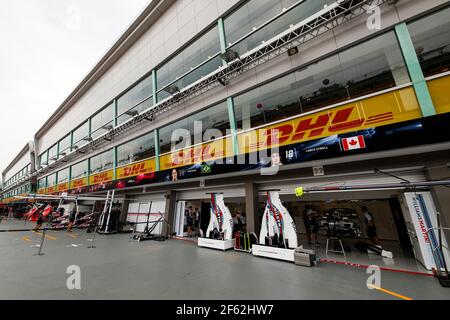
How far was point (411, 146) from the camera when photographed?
3951 mm

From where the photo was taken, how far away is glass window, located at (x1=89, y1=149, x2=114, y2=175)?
1513 centimetres

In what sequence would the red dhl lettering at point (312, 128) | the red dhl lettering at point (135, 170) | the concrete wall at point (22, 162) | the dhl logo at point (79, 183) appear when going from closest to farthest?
the red dhl lettering at point (312, 128), the red dhl lettering at point (135, 170), the dhl logo at point (79, 183), the concrete wall at point (22, 162)

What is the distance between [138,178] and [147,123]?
382 cm

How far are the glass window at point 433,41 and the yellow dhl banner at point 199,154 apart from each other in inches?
238

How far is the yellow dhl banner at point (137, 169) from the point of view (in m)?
11.3

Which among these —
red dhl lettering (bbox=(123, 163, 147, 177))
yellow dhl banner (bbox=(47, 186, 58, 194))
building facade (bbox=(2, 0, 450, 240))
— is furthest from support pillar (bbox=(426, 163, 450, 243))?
yellow dhl banner (bbox=(47, 186, 58, 194))

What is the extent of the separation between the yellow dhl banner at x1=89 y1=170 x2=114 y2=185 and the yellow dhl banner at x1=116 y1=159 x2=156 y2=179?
1.11 meters

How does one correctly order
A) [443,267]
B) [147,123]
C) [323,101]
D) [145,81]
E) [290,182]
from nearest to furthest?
[443,267], [323,101], [290,182], [147,123], [145,81]

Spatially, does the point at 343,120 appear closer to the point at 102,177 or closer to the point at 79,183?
the point at 102,177

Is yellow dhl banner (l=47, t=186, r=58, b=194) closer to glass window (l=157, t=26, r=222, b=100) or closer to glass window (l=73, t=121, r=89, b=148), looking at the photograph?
glass window (l=73, t=121, r=89, b=148)

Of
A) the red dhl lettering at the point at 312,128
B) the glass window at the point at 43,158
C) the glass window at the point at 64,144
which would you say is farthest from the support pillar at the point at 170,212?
the glass window at the point at 43,158

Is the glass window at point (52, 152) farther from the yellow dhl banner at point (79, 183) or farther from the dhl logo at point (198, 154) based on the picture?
the dhl logo at point (198, 154)

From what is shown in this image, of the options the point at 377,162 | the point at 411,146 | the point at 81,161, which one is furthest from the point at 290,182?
the point at 81,161

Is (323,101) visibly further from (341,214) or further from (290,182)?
(341,214)
